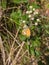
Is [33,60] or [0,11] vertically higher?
[0,11]

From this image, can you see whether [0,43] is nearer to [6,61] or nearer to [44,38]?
[6,61]

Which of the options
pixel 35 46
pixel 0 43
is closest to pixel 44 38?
pixel 35 46

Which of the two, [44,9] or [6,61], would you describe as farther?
[44,9]

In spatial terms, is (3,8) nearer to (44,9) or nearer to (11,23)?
(11,23)

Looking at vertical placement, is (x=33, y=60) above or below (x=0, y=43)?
below

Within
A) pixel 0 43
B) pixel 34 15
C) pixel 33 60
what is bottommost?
pixel 33 60

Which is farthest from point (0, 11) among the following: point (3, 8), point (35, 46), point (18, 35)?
point (35, 46)

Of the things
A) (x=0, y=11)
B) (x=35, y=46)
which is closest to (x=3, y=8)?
(x=0, y=11)

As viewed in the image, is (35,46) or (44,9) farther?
(44,9)
